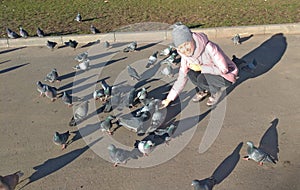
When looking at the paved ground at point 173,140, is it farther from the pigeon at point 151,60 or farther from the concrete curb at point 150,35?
the concrete curb at point 150,35

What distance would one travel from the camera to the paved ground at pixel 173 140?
4543 mm

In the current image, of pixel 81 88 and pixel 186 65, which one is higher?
pixel 186 65

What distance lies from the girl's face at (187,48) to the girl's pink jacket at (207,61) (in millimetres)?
119

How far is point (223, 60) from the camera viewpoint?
5242mm

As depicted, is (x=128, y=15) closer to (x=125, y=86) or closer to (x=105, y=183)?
(x=125, y=86)

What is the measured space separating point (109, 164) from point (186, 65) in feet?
5.56

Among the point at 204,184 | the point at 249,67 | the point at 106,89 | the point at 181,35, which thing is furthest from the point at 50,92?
the point at 249,67

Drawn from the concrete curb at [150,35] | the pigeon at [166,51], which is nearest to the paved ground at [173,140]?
the pigeon at [166,51]

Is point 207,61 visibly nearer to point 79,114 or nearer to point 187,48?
point 187,48

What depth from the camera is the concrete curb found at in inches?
329

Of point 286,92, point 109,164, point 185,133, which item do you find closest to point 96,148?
point 109,164

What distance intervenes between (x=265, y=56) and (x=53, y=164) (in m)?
4.40

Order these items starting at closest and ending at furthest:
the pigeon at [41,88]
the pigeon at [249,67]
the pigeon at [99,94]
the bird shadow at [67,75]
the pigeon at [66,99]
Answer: the pigeon at [66,99], the pigeon at [99,94], the pigeon at [41,88], the pigeon at [249,67], the bird shadow at [67,75]

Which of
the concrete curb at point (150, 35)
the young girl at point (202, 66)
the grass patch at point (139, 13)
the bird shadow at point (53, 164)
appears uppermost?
the young girl at point (202, 66)
